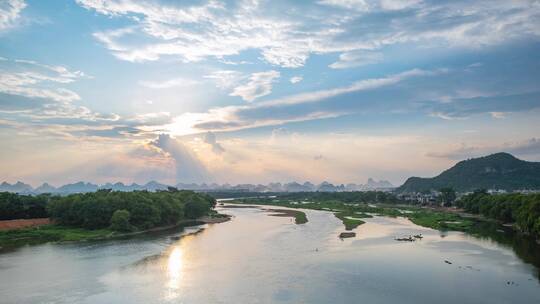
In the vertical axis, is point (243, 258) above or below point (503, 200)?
below

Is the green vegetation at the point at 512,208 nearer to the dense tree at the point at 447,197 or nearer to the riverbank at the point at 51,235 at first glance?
the dense tree at the point at 447,197

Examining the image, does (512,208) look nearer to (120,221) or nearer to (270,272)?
(270,272)

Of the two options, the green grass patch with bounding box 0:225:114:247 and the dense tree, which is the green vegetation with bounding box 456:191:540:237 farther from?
the green grass patch with bounding box 0:225:114:247

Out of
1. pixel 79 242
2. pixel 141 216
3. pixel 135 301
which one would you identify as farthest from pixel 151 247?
pixel 135 301

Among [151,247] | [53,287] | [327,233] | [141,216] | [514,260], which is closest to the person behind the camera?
[53,287]

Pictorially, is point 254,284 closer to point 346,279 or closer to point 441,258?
point 346,279
